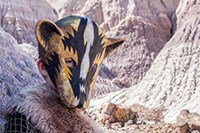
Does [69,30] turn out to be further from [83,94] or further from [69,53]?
[83,94]

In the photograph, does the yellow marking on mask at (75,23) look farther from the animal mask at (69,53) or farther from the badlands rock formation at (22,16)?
the badlands rock formation at (22,16)

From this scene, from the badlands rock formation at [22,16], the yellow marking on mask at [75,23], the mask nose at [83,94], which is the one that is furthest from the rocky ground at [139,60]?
the yellow marking on mask at [75,23]

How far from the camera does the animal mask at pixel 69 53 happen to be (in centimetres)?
171

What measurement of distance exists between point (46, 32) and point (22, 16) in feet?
78.2

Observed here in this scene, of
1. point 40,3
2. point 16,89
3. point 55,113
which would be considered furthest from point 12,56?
point 40,3

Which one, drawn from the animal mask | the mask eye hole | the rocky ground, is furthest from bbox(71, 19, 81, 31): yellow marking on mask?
the rocky ground

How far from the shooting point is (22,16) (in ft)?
82.7

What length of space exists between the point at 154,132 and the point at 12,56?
16.3ft

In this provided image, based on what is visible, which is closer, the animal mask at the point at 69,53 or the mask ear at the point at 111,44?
the animal mask at the point at 69,53

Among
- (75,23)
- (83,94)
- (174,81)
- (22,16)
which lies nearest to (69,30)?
(75,23)

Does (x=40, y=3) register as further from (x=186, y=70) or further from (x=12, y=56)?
(x=12, y=56)

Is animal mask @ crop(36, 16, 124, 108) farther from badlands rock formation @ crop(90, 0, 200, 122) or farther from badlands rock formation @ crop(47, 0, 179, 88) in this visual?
badlands rock formation @ crop(47, 0, 179, 88)

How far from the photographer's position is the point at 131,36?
2392 cm

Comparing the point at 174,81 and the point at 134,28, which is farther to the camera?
the point at 134,28
